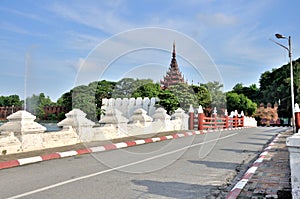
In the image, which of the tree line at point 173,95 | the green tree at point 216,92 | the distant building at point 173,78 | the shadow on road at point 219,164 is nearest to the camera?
the shadow on road at point 219,164

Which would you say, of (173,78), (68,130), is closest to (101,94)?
(68,130)

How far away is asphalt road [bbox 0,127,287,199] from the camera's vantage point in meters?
5.04

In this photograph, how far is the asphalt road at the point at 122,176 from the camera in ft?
16.5

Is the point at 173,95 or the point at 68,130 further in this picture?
the point at 173,95

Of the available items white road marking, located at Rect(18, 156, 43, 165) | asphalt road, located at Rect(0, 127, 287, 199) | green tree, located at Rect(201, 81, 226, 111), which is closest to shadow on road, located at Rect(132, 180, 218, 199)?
asphalt road, located at Rect(0, 127, 287, 199)

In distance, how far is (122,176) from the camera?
6289mm

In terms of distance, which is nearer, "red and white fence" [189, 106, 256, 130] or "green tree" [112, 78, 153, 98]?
"green tree" [112, 78, 153, 98]

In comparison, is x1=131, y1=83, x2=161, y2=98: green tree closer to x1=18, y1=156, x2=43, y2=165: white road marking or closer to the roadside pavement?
x1=18, y1=156, x2=43, y2=165: white road marking

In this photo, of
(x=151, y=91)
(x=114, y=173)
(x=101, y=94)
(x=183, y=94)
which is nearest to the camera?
(x=114, y=173)

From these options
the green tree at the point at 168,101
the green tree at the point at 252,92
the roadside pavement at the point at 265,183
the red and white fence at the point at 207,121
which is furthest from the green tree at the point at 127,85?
the green tree at the point at 252,92

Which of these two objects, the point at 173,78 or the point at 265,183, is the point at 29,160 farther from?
the point at 173,78

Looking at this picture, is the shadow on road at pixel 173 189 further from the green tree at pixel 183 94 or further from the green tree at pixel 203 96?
the green tree at pixel 203 96

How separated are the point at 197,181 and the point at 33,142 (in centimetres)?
553

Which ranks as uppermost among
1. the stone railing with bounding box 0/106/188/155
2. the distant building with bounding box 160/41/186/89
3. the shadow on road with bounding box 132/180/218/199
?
the distant building with bounding box 160/41/186/89
